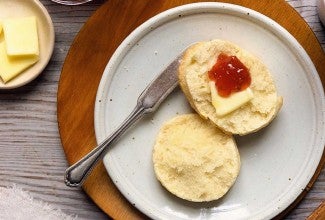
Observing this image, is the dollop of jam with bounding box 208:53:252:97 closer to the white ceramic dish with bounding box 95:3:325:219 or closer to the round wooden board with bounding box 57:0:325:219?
the white ceramic dish with bounding box 95:3:325:219

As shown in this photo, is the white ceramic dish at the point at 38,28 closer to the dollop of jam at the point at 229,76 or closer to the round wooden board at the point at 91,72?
the round wooden board at the point at 91,72

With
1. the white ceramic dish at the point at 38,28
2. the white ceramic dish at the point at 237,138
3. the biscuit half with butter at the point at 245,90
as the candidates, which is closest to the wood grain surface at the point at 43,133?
the white ceramic dish at the point at 38,28

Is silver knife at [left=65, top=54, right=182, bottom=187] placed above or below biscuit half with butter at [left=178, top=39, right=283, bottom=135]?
below

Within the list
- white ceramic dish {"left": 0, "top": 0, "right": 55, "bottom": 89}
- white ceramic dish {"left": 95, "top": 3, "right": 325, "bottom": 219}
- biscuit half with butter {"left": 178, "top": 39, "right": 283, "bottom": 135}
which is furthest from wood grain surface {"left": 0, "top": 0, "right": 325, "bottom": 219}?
biscuit half with butter {"left": 178, "top": 39, "right": 283, "bottom": 135}

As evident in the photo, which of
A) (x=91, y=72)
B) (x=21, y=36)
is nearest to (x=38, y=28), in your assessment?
(x=21, y=36)

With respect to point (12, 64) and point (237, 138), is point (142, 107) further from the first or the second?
point (12, 64)
